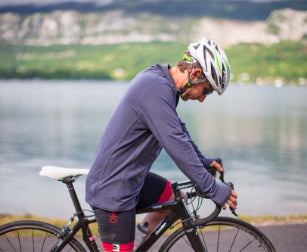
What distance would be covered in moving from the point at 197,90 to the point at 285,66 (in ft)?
570

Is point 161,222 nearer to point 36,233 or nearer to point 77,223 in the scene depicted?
point 77,223

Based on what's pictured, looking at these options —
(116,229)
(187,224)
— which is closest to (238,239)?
(187,224)

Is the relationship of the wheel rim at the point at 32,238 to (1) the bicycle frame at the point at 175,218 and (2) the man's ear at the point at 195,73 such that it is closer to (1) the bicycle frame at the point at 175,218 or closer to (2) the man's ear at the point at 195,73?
(1) the bicycle frame at the point at 175,218

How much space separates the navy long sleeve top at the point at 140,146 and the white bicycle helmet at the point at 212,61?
0.20 meters

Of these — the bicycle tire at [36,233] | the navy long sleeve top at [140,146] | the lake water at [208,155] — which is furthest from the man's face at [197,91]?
the lake water at [208,155]

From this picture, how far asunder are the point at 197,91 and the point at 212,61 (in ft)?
0.66

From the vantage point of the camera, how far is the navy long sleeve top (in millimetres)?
2742

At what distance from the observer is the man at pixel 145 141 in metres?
2.75

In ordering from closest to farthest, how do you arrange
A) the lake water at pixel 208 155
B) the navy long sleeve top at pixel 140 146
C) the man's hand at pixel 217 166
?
the navy long sleeve top at pixel 140 146
the man's hand at pixel 217 166
the lake water at pixel 208 155

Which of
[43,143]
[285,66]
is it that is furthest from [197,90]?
[285,66]

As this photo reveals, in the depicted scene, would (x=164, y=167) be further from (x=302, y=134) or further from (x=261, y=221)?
(x=302, y=134)

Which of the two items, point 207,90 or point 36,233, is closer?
point 207,90

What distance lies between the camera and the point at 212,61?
2.91 m

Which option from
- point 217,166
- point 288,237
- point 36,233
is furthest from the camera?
point 288,237
